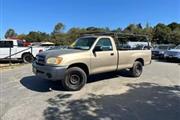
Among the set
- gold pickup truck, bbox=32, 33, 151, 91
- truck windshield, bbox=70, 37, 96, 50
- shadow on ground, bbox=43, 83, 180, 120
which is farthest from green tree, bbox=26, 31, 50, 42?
shadow on ground, bbox=43, 83, 180, 120

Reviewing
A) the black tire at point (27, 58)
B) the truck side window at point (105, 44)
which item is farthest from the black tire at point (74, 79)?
the black tire at point (27, 58)

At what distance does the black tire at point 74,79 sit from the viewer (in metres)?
7.94

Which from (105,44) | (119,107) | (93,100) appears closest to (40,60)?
(93,100)

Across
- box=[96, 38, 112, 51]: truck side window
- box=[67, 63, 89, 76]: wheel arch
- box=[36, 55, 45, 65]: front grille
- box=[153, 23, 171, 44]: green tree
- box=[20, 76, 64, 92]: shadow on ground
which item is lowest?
box=[20, 76, 64, 92]: shadow on ground

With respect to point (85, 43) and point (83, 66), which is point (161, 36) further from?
point (83, 66)

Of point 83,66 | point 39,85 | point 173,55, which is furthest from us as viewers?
point 173,55

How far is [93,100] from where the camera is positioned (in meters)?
6.95

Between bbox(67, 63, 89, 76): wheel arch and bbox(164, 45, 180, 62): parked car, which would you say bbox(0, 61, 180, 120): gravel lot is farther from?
bbox(164, 45, 180, 62): parked car

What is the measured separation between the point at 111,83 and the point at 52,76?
2574mm

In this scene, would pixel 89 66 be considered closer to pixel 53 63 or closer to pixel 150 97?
pixel 53 63

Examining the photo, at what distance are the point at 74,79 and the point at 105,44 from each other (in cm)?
195

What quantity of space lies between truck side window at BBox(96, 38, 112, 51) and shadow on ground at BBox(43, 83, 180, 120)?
75.3 inches

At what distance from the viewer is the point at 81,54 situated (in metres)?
8.24

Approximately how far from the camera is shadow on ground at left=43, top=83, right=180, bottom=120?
5.70 meters
